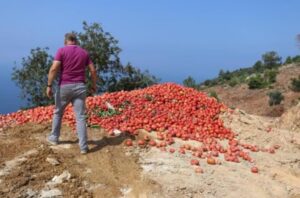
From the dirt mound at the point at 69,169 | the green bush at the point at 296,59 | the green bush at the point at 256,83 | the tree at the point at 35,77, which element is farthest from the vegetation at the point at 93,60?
the green bush at the point at 296,59

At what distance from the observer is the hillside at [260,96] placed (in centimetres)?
2558

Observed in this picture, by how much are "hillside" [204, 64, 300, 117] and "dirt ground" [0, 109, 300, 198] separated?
54.0ft

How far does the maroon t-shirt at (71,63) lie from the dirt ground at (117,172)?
1.14 metres

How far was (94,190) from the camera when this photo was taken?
7.22 m

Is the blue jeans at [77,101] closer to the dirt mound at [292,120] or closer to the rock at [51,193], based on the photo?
the rock at [51,193]

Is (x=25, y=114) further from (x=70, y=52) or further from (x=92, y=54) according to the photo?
(x=92, y=54)

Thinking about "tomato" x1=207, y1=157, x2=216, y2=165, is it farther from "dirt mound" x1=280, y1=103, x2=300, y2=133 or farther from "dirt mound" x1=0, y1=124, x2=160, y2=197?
"dirt mound" x1=280, y1=103, x2=300, y2=133

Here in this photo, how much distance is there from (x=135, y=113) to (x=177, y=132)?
99 cm

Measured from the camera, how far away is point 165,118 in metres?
9.95

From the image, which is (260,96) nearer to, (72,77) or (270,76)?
(270,76)

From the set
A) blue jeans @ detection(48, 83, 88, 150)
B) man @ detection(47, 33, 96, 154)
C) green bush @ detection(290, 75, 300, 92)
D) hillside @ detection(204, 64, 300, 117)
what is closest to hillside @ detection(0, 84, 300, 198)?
blue jeans @ detection(48, 83, 88, 150)

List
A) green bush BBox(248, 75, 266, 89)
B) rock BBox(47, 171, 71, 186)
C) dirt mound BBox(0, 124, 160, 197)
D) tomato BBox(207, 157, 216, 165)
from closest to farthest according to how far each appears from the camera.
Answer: dirt mound BBox(0, 124, 160, 197) → rock BBox(47, 171, 71, 186) → tomato BBox(207, 157, 216, 165) → green bush BBox(248, 75, 266, 89)

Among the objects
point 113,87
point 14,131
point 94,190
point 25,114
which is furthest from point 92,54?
point 94,190

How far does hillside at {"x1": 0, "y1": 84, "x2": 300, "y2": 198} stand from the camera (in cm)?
740
